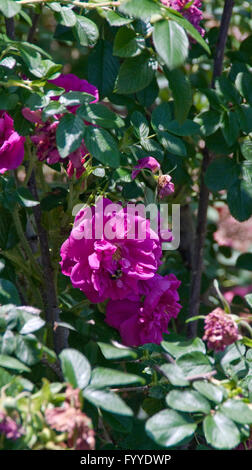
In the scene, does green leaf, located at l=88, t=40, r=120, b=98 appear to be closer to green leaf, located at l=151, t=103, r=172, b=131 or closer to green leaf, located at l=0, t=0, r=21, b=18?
green leaf, located at l=151, t=103, r=172, b=131

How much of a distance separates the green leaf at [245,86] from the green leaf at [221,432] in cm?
58

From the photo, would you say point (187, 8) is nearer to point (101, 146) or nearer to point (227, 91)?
point (227, 91)

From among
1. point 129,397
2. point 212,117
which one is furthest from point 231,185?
point 129,397

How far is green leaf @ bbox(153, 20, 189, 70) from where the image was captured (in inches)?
30.7

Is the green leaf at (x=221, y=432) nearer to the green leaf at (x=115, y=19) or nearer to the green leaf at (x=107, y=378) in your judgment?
the green leaf at (x=107, y=378)

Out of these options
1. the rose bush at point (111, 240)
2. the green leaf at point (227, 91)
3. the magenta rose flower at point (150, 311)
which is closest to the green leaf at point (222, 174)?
the rose bush at point (111, 240)

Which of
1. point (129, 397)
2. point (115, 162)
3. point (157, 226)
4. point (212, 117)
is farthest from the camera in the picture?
point (129, 397)

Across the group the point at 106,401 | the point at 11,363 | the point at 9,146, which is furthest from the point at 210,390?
the point at 9,146

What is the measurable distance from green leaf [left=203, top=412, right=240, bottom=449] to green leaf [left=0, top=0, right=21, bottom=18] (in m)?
0.57

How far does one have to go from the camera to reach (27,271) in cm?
106

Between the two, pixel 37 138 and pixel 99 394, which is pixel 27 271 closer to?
pixel 37 138

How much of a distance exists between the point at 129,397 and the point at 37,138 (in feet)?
2.18

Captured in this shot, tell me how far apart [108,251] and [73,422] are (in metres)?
0.29

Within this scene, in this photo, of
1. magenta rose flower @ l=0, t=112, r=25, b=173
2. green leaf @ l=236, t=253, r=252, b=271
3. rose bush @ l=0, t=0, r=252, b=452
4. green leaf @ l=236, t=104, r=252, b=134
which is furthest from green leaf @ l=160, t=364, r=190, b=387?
green leaf @ l=236, t=253, r=252, b=271
